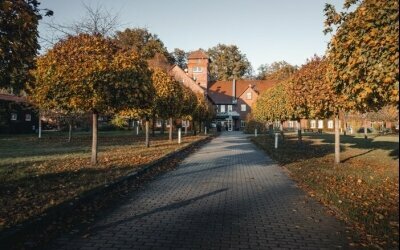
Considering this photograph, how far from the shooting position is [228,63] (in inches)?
4409

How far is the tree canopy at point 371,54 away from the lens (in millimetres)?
6723

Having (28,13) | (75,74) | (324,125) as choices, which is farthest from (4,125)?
(324,125)

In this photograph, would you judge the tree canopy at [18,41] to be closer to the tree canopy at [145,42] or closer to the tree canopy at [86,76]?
the tree canopy at [86,76]

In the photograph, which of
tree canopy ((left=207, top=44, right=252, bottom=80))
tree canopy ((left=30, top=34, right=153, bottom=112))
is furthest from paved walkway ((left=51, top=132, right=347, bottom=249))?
tree canopy ((left=207, top=44, right=252, bottom=80))

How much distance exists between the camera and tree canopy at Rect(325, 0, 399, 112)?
22.1 feet

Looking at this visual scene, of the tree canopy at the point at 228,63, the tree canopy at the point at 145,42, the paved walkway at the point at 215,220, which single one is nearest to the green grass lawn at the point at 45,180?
the paved walkway at the point at 215,220

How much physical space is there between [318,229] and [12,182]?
8058 mm

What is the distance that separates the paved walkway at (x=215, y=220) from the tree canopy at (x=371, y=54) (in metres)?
2.75

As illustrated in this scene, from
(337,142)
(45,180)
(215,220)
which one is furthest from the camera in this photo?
(337,142)

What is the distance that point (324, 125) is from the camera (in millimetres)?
72312

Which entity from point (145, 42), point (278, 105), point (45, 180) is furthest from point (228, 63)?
point (45, 180)

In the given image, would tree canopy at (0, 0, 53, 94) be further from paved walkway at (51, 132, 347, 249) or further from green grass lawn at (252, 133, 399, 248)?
green grass lawn at (252, 133, 399, 248)

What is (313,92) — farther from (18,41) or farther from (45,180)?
(18,41)

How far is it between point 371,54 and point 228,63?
349 ft
